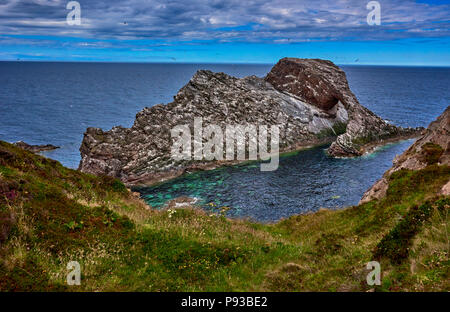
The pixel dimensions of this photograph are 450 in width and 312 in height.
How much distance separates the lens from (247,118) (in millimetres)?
75562

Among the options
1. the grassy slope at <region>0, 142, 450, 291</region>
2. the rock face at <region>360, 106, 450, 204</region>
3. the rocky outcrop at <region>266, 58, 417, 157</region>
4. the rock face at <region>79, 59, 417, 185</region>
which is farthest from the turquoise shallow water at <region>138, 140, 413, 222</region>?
the grassy slope at <region>0, 142, 450, 291</region>

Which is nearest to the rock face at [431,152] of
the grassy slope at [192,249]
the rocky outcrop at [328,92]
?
the grassy slope at [192,249]

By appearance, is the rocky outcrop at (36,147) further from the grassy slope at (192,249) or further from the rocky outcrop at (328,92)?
the rocky outcrop at (328,92)

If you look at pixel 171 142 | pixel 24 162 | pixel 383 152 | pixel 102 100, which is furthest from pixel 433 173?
pixel 102 100

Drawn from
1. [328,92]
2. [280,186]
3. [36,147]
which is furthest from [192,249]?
[328,92]

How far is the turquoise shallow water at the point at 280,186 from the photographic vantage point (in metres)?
43.0

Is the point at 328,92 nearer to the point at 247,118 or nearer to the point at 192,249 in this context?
the point at 247,118

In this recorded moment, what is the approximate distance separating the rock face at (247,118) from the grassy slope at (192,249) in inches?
1506

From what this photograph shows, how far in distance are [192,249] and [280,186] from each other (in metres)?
37.5

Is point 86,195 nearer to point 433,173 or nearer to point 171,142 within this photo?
point 433,173

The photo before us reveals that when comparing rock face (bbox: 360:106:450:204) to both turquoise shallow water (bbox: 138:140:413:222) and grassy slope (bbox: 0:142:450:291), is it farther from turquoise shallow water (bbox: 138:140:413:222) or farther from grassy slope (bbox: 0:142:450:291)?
turquoise shallow water (bbox: 138:140:413:222)

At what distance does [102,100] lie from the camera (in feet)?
477

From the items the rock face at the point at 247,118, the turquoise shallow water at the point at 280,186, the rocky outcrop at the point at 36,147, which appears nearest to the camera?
the turquoise shallow water at the point at 280,186

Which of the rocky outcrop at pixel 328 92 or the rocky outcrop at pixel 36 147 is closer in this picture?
the rocky outcrop at pixel 36 147
